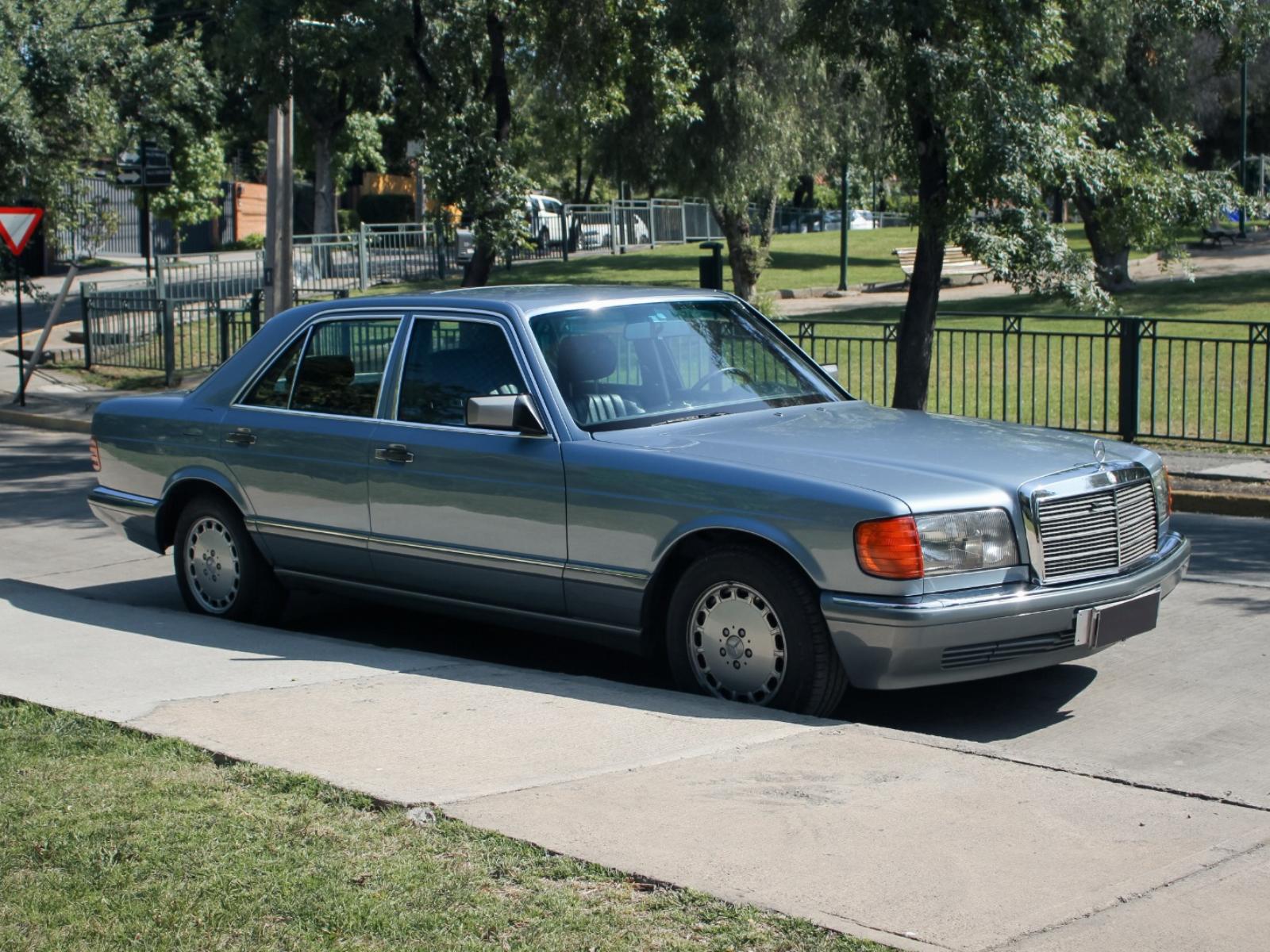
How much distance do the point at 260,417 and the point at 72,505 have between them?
581cm

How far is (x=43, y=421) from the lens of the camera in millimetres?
19766

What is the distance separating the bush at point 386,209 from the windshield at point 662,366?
55.2 meters

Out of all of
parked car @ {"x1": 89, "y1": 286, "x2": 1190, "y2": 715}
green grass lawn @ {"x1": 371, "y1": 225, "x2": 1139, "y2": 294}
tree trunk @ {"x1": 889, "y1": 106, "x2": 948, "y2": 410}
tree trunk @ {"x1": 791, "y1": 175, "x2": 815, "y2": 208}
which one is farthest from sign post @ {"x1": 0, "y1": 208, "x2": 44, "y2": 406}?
tree trunk @ {"x1": 791, "y1": 175, "x2": 815, "y2": 208}

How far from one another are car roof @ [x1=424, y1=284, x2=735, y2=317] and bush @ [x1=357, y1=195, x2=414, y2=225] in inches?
2160

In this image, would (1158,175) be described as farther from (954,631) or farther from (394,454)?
(954,631)

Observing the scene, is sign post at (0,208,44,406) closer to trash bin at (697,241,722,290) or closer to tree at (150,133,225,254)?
trash bin at (697,241,722,290)

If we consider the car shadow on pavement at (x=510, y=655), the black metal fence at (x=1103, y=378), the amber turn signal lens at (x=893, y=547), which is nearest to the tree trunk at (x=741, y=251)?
the black metal fence at (x=1103, y=378)

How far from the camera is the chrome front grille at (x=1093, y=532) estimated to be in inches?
240

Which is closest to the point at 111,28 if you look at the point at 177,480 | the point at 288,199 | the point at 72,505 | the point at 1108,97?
the point at 288,199

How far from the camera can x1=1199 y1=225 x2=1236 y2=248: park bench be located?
39.4 meters

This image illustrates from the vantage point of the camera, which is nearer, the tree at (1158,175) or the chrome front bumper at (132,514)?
the chrome front bumper at (132,514)

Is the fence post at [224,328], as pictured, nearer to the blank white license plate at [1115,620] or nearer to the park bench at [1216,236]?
the blank white license plate at [1115,620]

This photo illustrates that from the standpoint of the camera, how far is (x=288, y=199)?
2005 centimetres

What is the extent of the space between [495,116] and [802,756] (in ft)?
48.1
